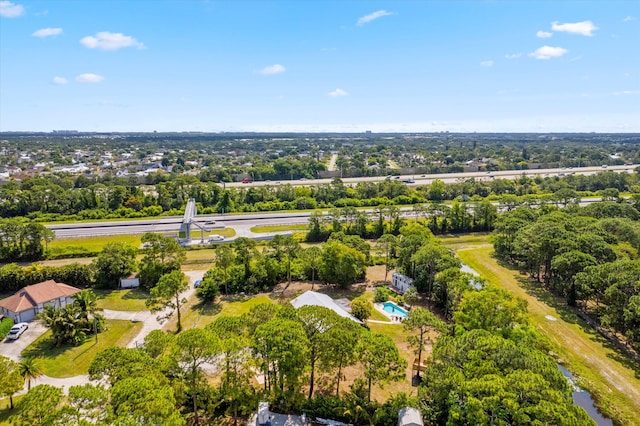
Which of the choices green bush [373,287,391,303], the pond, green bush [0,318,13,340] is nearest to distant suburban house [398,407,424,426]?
the pond

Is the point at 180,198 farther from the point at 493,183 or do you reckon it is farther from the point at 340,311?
the point at 493,183

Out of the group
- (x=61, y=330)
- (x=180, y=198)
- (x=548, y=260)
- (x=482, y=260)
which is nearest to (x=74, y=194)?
(x=180, y=198)

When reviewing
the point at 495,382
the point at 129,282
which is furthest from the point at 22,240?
the point at 495,382

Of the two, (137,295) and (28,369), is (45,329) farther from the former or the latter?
(28,369)

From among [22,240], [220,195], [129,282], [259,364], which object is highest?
[220,195]

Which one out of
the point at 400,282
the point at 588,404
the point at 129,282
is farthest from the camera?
the point at 400,282

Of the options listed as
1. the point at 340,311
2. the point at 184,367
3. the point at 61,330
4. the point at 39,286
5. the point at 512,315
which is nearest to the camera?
the point at 184,367

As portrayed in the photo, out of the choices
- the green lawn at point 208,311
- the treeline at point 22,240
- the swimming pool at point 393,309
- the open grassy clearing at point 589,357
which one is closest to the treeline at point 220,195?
the treeline at point 22,240

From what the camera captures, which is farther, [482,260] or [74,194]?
[74,194]
